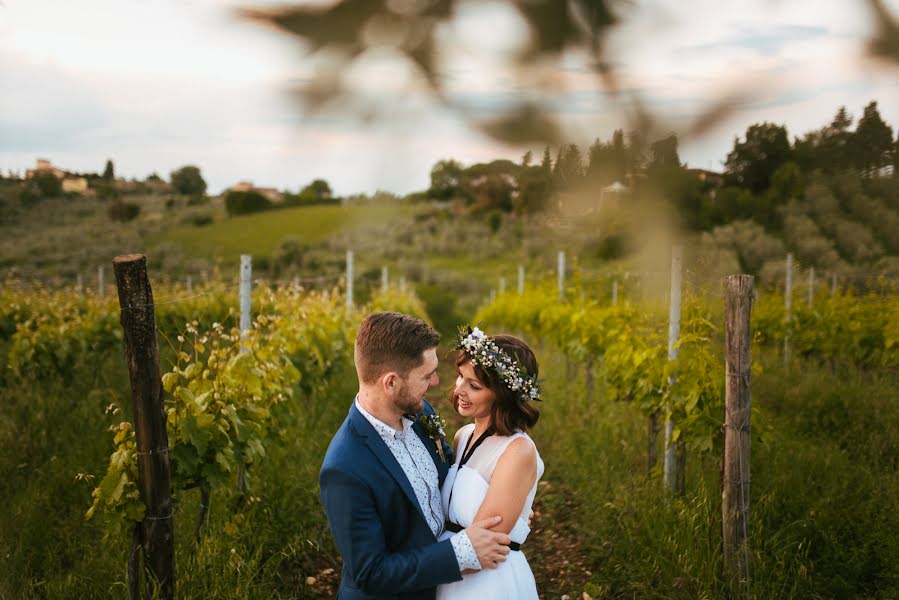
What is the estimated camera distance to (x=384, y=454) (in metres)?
1.79

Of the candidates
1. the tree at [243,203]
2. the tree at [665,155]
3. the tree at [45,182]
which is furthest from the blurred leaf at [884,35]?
the tree at [45,182]

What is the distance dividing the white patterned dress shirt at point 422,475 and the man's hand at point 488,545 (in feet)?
0.04

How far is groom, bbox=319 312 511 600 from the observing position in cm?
169

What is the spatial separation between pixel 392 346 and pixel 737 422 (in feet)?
5.42

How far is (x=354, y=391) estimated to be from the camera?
22.9 ft

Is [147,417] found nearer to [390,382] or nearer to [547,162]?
[390,382]

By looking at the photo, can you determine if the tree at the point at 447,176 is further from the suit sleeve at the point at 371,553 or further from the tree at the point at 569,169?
the suit sleeve at the point at 371,553

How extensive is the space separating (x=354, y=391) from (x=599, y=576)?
13.2 ft

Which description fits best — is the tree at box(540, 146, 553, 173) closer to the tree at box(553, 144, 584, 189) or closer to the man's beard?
the tree at box(553, 144, 584, 189)

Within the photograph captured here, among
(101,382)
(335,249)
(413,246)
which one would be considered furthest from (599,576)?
(413,246)

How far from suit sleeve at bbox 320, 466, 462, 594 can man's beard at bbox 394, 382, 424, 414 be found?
0.24 m

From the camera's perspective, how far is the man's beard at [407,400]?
183 centimetres

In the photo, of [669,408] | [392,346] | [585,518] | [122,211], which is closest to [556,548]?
[585,518]

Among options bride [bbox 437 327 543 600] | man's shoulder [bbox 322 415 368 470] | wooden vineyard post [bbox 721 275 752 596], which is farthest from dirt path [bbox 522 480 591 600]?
man's shoulder [bbox 322 415 368 470]
